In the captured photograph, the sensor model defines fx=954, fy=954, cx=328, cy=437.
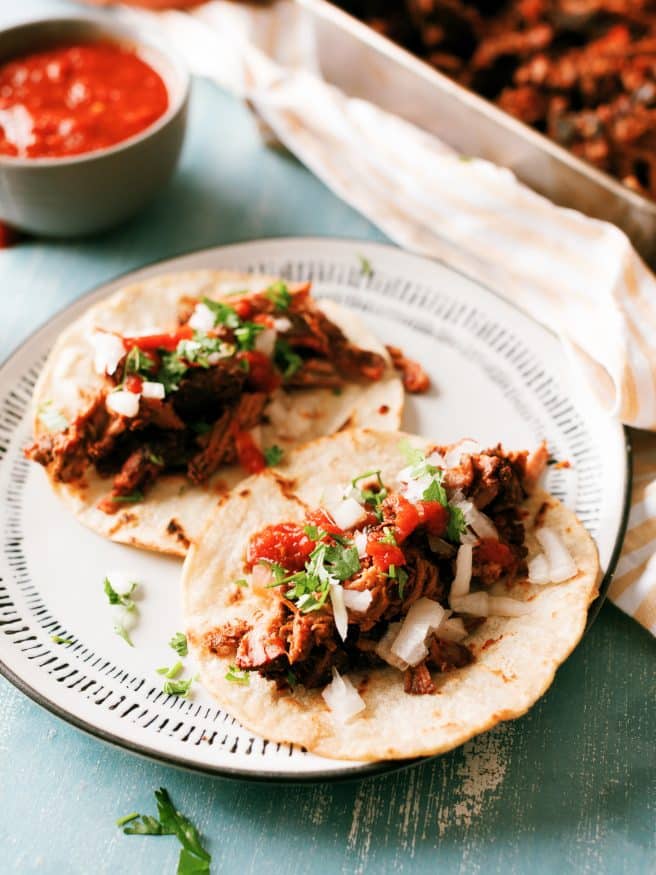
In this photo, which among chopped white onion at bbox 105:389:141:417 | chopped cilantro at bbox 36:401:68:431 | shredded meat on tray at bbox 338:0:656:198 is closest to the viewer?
chopped white onion at bbox 105:389:141:417

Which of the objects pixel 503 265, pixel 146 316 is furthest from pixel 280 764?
pixel 503 265

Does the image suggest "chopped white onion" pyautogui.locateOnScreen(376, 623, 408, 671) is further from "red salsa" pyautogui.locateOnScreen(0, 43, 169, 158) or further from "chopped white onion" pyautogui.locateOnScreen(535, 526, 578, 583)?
"red salsa" pyautogui.locateOnScreen(0, 43, 169, 158)

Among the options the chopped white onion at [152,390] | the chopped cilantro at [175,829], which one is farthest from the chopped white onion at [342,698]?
the chopped white onion at [152,390]

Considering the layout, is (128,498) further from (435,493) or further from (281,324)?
(435,493)

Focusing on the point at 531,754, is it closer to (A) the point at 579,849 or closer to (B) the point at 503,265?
(A) the point at 579,849

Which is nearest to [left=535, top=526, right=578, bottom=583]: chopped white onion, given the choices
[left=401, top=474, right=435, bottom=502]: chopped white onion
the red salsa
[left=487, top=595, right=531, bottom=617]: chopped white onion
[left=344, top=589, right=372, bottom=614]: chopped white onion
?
[left=487, top=595, right=531, bottom=617]: chopped white onion
